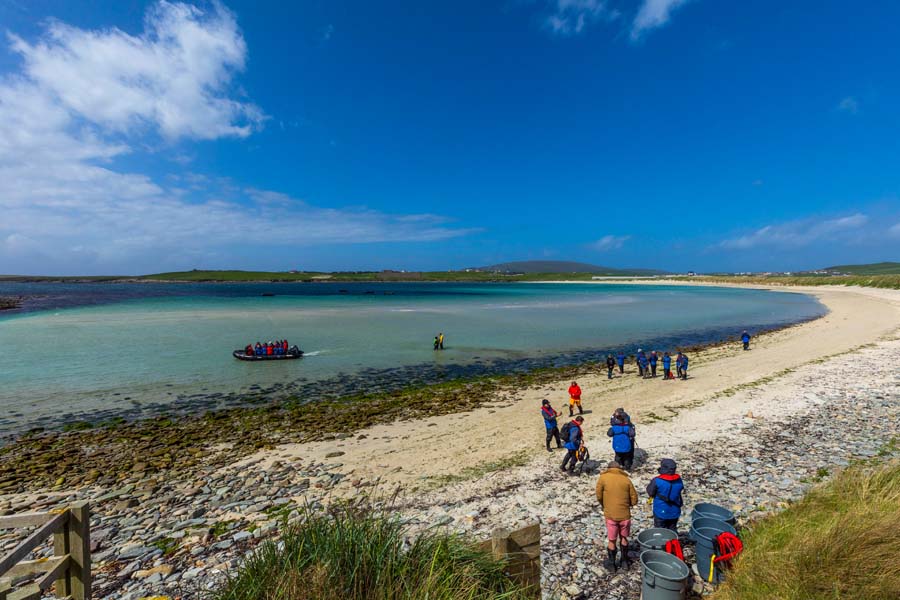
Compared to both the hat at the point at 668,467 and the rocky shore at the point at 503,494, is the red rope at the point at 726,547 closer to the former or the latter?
the hat at the point at 668,467

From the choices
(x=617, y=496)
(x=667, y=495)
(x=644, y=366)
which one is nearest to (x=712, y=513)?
(x=667, y=495)

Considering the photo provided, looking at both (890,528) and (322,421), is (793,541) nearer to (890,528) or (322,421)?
(890,528)

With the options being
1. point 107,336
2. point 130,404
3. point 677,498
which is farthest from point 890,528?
point 107,336

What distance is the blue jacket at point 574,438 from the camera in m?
9.82

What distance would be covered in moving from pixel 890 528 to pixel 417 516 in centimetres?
701

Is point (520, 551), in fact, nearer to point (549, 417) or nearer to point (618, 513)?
point (618, 513)

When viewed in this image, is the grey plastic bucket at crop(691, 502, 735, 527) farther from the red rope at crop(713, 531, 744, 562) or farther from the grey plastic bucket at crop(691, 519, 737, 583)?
the red rope at crop(713, 531, 744, 562)

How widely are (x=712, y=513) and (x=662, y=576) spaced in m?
2.18

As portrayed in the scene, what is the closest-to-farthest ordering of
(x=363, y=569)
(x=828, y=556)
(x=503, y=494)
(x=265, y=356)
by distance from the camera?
(x=363, y=569)
(x=828, y=556)
(x=503, y=494)
(x=265, y=356)

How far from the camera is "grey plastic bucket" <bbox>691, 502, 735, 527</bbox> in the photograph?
6314 millimetres

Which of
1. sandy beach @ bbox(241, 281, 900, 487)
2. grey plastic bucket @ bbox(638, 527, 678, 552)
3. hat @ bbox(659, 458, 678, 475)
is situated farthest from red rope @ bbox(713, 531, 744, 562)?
sandy beach @ bbox(241, 281, 900, 487)

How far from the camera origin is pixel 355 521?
441 cm

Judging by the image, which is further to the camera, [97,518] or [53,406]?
[53,406]

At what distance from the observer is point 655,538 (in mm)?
6102
